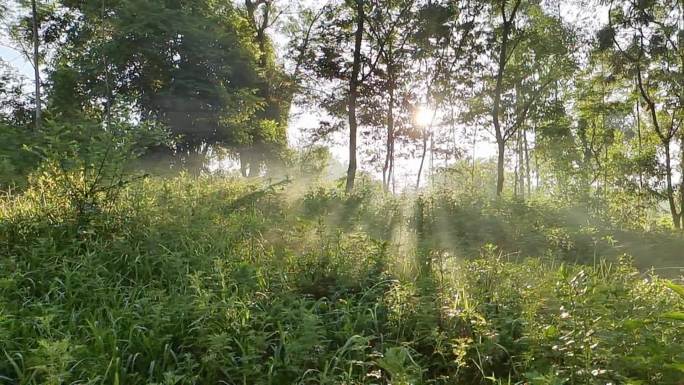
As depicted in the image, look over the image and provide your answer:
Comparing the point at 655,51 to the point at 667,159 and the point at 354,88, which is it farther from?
the point at 354,88

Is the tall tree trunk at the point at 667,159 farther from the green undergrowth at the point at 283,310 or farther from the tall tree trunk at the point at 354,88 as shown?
the green undergrowth at the point at 283,310

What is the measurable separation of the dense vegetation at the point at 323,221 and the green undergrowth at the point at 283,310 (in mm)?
26

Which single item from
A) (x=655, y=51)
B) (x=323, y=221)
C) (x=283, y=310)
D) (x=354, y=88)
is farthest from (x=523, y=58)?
(x=283, y=310)

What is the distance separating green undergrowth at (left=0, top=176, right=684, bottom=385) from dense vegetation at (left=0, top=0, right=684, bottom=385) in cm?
3

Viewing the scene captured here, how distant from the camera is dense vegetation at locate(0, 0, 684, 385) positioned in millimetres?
3057

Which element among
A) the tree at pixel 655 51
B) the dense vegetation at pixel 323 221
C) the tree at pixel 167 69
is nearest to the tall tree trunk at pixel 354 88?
the dense vegetation at pixel 323 221

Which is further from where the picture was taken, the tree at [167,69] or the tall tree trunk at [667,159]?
the tree at [167,69]

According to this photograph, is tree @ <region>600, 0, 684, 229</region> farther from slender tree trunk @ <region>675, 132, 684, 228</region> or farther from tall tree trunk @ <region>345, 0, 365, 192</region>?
tall tree trunk @ <region>345, 0, 365, 192</region>

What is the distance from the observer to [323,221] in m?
6.27

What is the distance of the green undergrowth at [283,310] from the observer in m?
2.82

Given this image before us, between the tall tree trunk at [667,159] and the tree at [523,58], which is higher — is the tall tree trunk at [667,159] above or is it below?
below

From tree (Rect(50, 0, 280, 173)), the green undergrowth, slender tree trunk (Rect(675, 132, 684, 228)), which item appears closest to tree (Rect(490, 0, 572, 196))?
slender tree trunk (Rect(675, 132, 684, 228))

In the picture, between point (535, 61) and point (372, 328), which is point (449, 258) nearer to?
point (372, 328)

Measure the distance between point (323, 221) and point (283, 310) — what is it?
2.60 m
